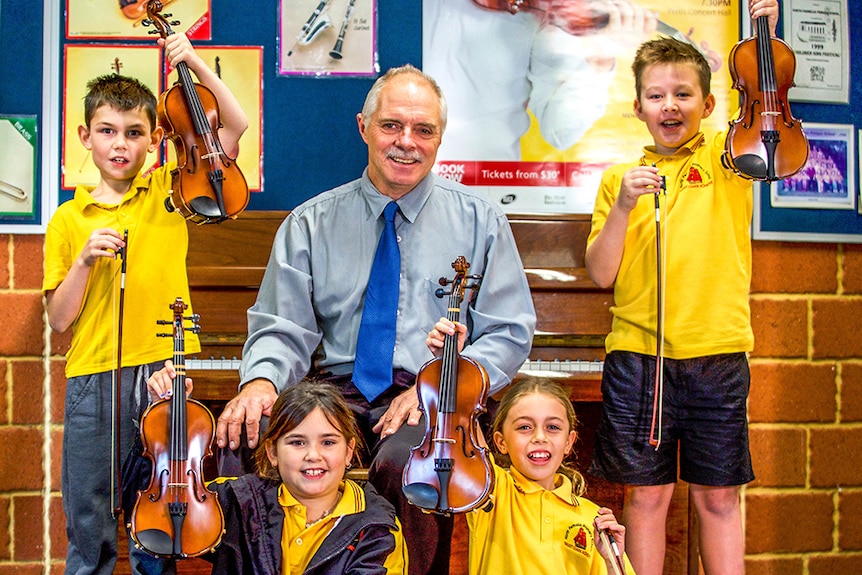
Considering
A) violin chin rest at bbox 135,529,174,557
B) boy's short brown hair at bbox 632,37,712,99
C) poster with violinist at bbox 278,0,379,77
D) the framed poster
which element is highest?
poster with violinist at bbox 278,0,379,77

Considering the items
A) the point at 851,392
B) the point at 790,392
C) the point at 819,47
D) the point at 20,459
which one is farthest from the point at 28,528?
the point at 819,47

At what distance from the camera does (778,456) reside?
3.11 meters

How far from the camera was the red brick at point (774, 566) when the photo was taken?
10.2 ft


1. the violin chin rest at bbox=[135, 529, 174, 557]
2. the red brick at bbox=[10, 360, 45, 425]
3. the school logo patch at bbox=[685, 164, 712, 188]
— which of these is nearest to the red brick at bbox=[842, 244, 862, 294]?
the school logo patch at bbox=[685, 164, 712, 188]

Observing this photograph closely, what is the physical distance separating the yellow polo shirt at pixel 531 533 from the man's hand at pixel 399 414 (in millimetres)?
214

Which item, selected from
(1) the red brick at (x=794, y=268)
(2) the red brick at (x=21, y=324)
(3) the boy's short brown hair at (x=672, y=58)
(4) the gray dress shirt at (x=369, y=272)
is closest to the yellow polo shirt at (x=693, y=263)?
(3) the boy's short brown hair at (x=672, y=58)

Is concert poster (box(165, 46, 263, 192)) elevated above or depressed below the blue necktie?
above

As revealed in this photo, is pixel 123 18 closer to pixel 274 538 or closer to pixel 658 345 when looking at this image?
pixel 274 538

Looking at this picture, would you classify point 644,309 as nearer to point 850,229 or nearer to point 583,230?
point 583,230

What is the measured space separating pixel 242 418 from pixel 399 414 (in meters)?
0.34

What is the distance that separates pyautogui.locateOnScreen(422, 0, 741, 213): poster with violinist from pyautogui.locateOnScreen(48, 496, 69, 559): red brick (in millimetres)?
1640

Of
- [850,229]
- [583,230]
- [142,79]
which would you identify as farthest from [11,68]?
[850,229]

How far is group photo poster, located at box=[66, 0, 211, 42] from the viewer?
2.98 meters

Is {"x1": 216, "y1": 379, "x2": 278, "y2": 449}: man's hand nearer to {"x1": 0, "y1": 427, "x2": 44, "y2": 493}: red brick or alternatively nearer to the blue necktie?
the blue necktie
